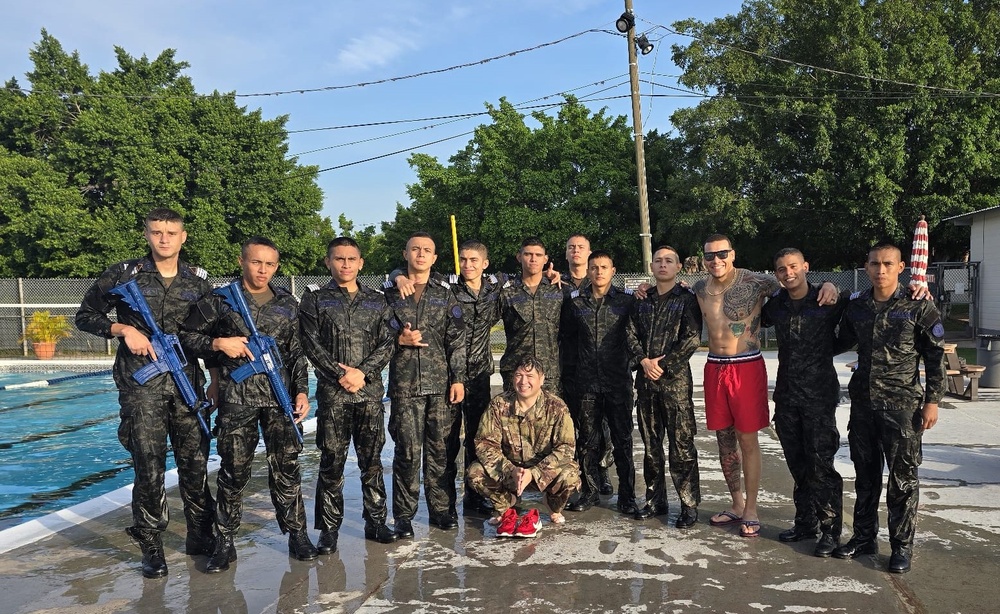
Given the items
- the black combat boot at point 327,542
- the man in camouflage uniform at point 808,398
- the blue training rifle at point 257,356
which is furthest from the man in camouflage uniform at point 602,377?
the blue training rifle at point 257,356

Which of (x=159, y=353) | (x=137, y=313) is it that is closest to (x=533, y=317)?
(x=159, y=353)

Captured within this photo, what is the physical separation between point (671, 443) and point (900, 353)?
4.89 ft

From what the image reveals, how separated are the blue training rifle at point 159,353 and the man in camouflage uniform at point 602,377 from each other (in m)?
2.60

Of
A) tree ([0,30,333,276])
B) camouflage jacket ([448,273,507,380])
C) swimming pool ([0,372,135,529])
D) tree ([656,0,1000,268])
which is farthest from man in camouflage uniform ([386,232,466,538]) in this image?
tree ([0,30,333,276])

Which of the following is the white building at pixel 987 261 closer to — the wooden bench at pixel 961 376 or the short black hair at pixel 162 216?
the wooden bench at pixel 961 376

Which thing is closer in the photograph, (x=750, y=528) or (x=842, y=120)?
(x=750, y=528)

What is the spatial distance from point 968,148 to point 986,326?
535 cm

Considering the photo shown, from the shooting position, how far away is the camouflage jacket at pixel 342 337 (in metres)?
4.56

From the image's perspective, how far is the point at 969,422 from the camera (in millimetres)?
7984

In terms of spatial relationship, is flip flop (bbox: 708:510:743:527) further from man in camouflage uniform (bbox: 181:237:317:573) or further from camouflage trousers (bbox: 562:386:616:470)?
man in camouflage uniform (bbox: 181:237:317:573)

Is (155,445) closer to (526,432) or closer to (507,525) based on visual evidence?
(507,525)

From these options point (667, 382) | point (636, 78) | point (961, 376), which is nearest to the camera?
point (667, 382)

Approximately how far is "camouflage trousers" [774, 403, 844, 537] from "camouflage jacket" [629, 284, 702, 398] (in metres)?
0.66

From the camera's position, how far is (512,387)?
5223 millimetres
